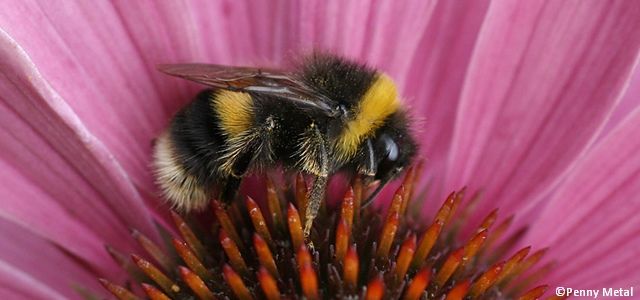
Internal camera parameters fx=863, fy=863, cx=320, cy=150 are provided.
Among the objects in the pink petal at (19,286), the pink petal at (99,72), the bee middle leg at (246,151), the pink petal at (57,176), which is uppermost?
the pink petal at (99,72)

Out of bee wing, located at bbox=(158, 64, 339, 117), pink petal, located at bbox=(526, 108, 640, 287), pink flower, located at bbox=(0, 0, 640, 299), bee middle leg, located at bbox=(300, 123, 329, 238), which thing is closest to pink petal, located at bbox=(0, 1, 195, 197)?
pink flower, located at bbox=(0, 0, 640, 299)

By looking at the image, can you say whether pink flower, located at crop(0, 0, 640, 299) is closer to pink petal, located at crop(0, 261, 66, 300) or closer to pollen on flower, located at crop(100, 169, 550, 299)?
pink petal, located at crop(0, 261, 66, 300)

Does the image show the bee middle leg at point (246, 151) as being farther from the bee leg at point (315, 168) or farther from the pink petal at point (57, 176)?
the pink petal at point (57, 176)

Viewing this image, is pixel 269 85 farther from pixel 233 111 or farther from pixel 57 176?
pixel 57 176

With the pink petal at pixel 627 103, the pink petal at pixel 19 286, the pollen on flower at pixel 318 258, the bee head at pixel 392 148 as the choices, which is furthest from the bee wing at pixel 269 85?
the pink petal at pixel 627 103

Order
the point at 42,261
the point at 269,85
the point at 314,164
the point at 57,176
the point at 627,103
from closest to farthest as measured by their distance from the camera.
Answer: the point at 269,85, the point at 314,164, the point at 57,176, the point at 42,261, the point at 627,103

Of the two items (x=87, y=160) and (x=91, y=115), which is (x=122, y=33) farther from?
(x=87, y=160)

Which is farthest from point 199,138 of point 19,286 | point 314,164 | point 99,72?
point 19,286
